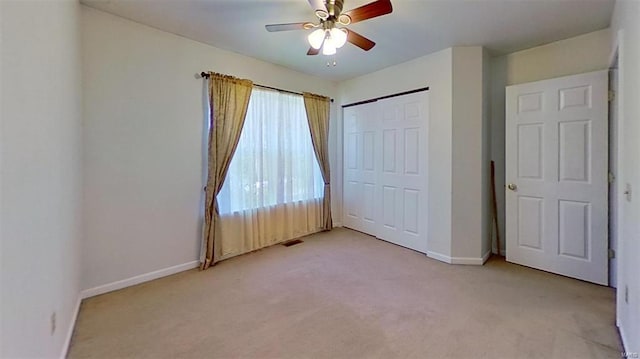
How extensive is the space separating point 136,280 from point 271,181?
183 centimetres

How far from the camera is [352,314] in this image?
2293 millimetres

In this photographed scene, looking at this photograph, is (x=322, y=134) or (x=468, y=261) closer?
(x=468, y=261)

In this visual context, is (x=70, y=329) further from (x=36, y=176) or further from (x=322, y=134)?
(x=322, y=134)

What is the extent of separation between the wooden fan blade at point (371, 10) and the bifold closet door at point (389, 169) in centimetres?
190

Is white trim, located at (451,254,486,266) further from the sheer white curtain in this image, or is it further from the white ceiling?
the white ceiling

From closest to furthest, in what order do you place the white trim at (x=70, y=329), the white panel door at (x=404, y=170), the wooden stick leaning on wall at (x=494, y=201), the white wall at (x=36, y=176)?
the white wall at (x=36, y=176)
the white trim at (x=70, y=329)
the wooden stick leaning on wall at (x=494, y=201)
the white panel door at (x=404, y=170)

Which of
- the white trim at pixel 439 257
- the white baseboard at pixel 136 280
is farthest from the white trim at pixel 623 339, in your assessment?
the white baseboard at pixel 136 280

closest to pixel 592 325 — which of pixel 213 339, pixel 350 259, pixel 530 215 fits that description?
pixel 530 215

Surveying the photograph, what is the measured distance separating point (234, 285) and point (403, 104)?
3.02m

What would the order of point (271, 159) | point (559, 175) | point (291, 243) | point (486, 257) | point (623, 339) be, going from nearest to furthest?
1. point (623, 339)
2. point (559, 175)
3. point (486, 257)
4. point (271, 159)
5. point (291, 243)

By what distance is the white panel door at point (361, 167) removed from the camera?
4.50 m

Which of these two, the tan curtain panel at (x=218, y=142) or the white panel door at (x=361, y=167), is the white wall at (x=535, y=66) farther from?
the tan curtain panel at (x=218, y=142)

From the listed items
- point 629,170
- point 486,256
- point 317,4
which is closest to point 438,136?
point 486,256

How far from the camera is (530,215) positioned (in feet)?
10.7
